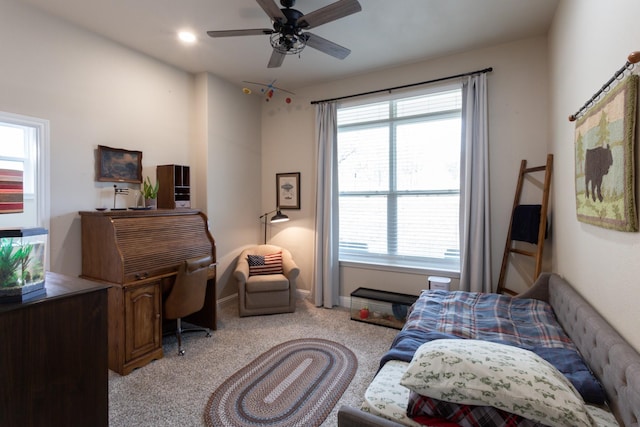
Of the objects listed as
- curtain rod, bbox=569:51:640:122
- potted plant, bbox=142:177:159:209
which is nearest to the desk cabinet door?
potted plant, bbox=142:177:159:209

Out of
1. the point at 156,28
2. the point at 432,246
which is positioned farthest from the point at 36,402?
the point at 432,246

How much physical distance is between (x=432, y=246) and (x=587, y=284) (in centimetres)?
176

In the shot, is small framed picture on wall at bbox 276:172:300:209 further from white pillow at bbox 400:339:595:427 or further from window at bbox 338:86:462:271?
white pillow at bbox 400:339:595:427

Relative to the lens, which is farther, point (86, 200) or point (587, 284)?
point (86, 200)

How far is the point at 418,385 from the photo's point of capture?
4.05ft

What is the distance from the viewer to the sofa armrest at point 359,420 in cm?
117

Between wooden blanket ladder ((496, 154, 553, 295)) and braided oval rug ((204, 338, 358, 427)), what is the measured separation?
1.78 m

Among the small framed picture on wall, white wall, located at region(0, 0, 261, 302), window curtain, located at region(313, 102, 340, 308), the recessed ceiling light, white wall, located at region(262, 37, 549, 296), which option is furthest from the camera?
the small framed picture on wall

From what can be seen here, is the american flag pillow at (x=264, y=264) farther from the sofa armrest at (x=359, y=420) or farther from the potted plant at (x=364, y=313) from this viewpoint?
the sofa armrest at (x=359, y=420)

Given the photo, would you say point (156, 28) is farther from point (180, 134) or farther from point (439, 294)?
point (439, 294)

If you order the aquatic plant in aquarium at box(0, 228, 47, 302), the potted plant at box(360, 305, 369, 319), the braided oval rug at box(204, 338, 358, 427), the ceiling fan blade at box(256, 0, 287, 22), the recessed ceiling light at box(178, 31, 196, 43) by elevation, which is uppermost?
the recessed ceiling light at box(178, 31, 196, 43)

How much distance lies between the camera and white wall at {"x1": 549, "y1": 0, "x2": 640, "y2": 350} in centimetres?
135

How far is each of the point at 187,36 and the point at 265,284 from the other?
2.73 m

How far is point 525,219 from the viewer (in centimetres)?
295
